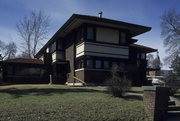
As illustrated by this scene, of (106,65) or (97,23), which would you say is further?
(106,65)

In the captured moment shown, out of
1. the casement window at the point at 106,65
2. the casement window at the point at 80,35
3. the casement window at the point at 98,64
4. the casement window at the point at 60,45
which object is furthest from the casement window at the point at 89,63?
the casement window at the point at 60,45

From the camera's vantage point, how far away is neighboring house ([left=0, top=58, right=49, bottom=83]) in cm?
2378

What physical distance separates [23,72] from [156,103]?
69.3 ft

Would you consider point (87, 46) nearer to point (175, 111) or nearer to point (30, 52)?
point (175, 111)

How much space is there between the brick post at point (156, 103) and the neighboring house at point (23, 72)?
64.6ft

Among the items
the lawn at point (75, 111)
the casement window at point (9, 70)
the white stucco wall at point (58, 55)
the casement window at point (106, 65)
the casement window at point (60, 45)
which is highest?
the casement window at point (60, 45)

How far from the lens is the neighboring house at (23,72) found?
23.8 metres

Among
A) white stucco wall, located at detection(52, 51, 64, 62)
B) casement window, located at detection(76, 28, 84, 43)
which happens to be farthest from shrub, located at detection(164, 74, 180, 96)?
white stucco wall, located at detection(52, 51, 64, 62)

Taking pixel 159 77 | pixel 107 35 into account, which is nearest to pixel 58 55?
pixel 107 35

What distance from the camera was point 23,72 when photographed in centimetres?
2472

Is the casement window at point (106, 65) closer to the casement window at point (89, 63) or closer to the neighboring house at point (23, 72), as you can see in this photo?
the casement window at point (89, 63)

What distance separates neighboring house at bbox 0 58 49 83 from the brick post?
19678mm

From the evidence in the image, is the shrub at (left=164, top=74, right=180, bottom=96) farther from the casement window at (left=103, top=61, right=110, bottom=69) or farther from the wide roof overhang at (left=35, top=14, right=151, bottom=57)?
the wide roof overhang at (left=35, top=14, right=151, bottom=57)

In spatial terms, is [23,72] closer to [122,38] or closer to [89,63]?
[89,63]
